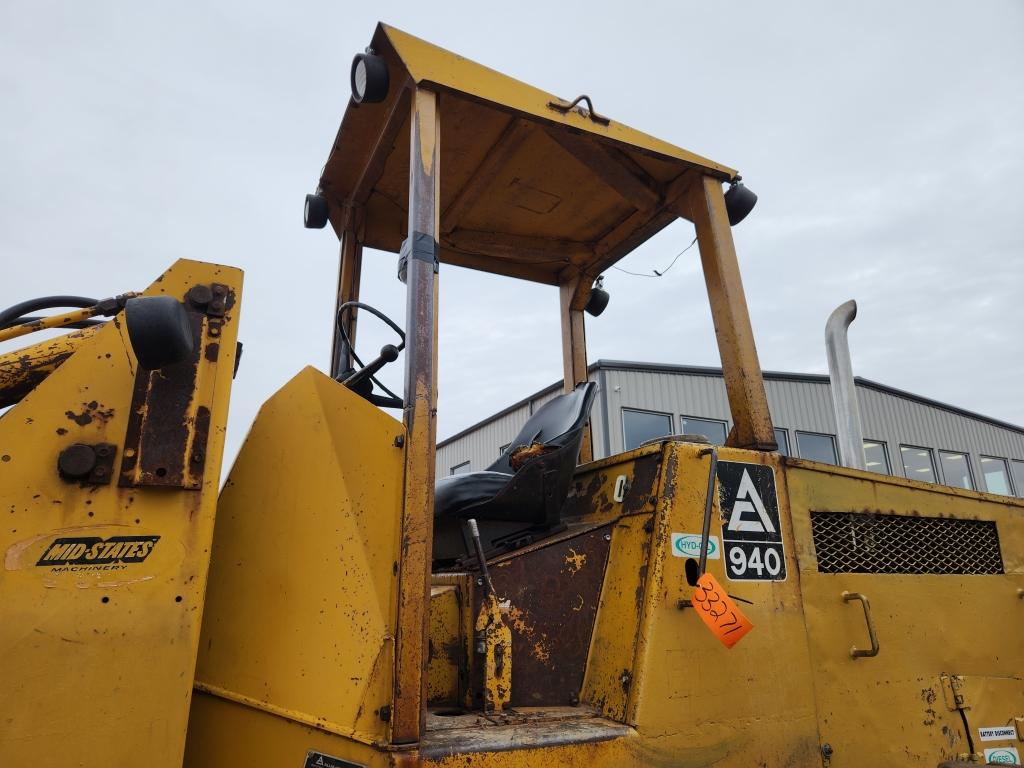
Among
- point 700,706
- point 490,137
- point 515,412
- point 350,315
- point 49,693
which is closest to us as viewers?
point 49,693

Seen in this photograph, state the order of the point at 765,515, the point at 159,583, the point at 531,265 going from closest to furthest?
the point at 159,583
the point at 765,515
the point at 531,265

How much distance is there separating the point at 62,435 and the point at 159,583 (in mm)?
400

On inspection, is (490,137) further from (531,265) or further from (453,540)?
(453,540)

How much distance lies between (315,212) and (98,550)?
1.90 m

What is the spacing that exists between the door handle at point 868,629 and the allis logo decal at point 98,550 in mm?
2079

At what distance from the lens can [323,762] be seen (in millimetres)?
1670

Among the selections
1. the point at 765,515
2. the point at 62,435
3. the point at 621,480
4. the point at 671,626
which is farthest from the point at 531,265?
the point at 62,435

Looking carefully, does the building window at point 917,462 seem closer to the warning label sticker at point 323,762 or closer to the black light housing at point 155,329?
the warning label sticker at point 323,762

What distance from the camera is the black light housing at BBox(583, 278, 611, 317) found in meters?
3.79

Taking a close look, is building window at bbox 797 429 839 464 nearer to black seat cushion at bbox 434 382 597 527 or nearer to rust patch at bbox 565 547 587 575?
black seat cushion at bbox 434 382 597 527

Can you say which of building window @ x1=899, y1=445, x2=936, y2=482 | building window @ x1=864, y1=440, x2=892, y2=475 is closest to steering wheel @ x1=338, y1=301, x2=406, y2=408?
building window @ x1=864, y1=440, x2=892, y2=475

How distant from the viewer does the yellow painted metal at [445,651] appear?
2.04 meters

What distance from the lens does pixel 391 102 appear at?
8.39 ft

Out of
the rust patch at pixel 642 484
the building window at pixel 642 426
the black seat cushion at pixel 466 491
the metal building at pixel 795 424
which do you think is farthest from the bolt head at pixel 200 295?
the building window at pixel 642 426
